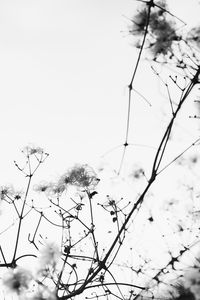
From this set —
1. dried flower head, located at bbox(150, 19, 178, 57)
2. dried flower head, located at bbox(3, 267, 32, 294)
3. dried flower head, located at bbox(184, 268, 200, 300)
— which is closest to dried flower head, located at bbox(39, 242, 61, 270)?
dried flower head, located at bbox(3, 267, 32, 294)

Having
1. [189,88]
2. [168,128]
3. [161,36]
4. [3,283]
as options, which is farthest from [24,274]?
[161,36]

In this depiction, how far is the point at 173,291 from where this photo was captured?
3.17m

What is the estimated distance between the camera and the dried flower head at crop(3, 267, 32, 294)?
271cm

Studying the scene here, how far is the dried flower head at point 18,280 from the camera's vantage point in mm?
2707

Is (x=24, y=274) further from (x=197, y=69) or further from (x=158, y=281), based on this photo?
(x=197, y=69)

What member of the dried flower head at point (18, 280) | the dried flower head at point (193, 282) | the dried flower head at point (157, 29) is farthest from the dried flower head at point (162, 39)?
the dried flower head at point (18, 280)

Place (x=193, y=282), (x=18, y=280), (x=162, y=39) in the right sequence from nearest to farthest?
(x=193, y=282), (x=18, y=280), (x=162, y=39)

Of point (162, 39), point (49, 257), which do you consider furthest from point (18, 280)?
point (162, 39)

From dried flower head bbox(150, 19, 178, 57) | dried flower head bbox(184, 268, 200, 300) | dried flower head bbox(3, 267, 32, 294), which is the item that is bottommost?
dried flower head bbox(184, 268, 200, 300)

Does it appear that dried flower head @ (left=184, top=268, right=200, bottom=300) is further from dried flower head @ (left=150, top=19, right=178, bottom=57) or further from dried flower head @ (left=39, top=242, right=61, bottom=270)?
dried flower head @ (left=150, top=19, right=178, bottom=57)

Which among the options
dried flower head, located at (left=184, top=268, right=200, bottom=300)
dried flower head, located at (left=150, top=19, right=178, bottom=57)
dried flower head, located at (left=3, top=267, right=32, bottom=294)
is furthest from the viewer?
dried flower head, located at (left=150, top=19, right=178, bottom=57)

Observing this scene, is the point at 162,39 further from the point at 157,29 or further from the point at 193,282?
the point at 193,282

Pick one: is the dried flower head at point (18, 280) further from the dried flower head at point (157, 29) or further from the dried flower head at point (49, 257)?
the dried flower head at point (157, 29)

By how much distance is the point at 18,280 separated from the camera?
107 inches
